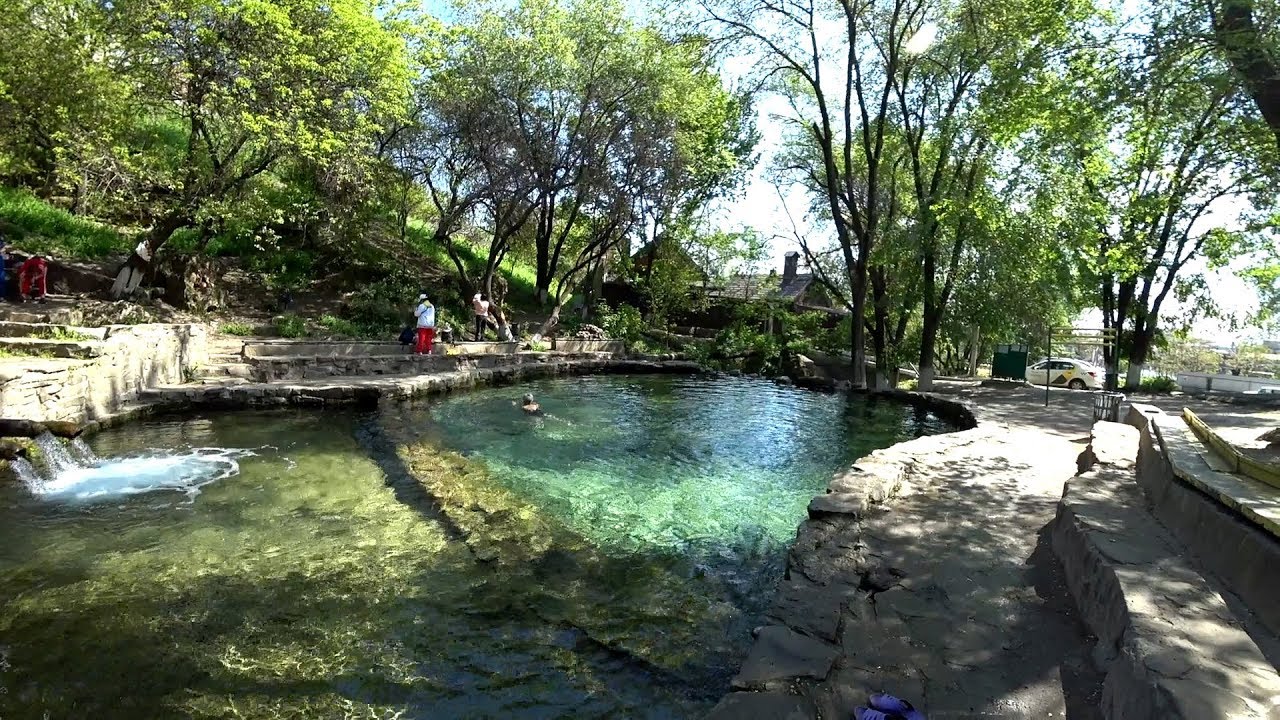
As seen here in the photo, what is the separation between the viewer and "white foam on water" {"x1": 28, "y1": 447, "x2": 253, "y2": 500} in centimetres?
685

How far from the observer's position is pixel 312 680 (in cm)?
378

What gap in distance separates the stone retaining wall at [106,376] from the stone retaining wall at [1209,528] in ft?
35.8

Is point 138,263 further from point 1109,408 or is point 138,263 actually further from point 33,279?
point 1109,408

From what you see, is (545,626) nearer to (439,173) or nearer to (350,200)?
(350,200)

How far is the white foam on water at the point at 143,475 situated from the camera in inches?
270

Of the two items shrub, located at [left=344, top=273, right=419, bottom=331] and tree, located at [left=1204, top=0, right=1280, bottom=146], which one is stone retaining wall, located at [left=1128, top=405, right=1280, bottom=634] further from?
shrub, located at [left=344, top=273, right=419, bottom=331]

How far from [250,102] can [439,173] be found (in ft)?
41.7

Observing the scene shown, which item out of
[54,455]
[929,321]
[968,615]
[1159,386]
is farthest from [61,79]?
[1159,386]

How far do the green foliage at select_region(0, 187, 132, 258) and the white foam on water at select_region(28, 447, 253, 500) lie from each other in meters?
13.5

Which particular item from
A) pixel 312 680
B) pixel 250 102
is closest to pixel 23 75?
pixel 250 102

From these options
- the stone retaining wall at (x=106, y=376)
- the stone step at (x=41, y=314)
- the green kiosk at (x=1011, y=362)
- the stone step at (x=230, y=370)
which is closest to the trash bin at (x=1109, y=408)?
the green kiosk at (x=1011, y=362)

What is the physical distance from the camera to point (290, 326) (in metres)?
16.6

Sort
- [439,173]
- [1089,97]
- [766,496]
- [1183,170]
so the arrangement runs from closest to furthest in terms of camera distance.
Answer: [766,496] < [1089,97] < [1183,170] < [439,173]

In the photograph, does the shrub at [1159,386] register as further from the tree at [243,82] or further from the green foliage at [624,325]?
the tree at [243,82]
